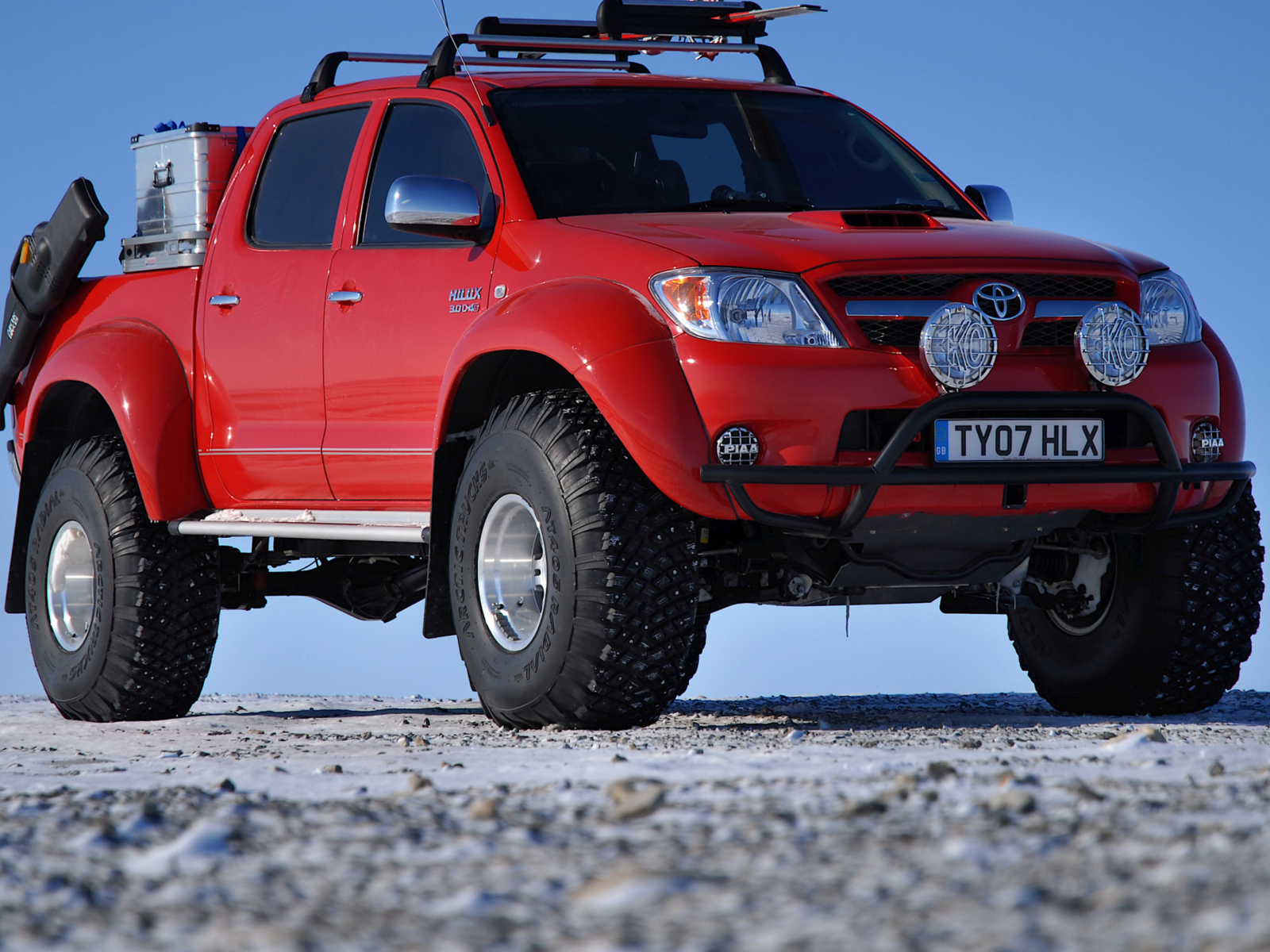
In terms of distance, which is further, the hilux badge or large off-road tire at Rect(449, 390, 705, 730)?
the hilux badge

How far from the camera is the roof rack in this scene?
6.17m

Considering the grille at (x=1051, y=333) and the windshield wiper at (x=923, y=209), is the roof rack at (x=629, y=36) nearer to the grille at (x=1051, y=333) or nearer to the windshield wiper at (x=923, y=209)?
the windshield wiper at (x=923, y=209)

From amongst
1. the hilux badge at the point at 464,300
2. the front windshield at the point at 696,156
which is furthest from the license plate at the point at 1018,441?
the hilux badge at the point at 464,300

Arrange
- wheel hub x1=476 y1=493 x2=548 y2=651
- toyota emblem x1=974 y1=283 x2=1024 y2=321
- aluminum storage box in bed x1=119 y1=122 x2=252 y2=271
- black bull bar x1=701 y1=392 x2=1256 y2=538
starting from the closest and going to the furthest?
black bull bar x1=701 y1=392 x2=1256 y2=538, toyota emblem x1=974 y1=283 x2=1024 y2=321, wheel hub x1=476 y1=493 x2=548 y2=651, aluminum storage box in bed x1=119 y1=122 x2=252 y2=271

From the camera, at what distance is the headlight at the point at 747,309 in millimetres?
4312

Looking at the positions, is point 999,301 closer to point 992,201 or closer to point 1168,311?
point 1168,311

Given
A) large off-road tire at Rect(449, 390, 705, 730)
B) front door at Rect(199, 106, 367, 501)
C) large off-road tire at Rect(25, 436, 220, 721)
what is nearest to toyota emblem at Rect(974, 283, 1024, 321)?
large off-road tire at Rect(449, 390, 705, 730)

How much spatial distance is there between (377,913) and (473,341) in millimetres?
2902

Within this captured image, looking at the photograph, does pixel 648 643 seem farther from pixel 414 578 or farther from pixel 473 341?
pixel 414 578

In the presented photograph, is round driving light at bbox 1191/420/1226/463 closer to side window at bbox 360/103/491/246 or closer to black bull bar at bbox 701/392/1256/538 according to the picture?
black bull bar at bbox 701/392/1256/538

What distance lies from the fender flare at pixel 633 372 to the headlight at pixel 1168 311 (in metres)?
1.46

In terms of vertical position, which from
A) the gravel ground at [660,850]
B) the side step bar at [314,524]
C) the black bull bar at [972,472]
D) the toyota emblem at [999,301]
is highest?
the toyota emblem at [999,301]

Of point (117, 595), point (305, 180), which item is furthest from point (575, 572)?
point (117, 595)

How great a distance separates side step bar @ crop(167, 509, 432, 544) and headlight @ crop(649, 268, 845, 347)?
1.22m
